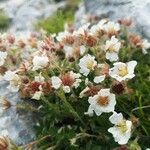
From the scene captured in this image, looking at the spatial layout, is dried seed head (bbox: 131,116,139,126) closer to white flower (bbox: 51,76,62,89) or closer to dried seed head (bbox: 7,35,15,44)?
white flower (bbox: 51,76,62,89)

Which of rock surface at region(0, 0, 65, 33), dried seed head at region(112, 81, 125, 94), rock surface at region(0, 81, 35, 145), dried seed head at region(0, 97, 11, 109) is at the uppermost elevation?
dried seed head at region(112, 81, 125, 94)

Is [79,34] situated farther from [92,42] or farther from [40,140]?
[40,140]

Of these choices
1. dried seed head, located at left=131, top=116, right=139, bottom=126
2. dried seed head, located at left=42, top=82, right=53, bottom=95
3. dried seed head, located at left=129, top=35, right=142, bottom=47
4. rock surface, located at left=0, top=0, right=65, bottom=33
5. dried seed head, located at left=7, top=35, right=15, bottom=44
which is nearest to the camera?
dried seed head, located at left=131, top=116, right=139, bottom=126

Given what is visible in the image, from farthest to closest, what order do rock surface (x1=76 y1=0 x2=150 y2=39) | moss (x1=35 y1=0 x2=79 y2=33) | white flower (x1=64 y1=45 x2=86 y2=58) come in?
moss (x1=35 y1=0 x2=79 y2=33), rock surface (x1=76 y1=0 x2=150 y2=39), white flower (x1=64 y1=45 x2=86 y2=58)

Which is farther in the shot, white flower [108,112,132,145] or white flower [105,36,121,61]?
white flower [105,36,121,61]

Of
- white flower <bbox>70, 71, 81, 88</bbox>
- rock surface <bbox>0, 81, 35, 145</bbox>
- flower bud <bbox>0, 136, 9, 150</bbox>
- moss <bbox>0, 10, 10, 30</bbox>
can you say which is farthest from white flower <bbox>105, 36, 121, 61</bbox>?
moss <bbox>0, 10, 10, 30</bbox>

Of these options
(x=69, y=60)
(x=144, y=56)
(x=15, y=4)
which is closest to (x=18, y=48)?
(x=69, y=60)

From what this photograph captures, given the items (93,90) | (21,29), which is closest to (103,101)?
(93,90)
